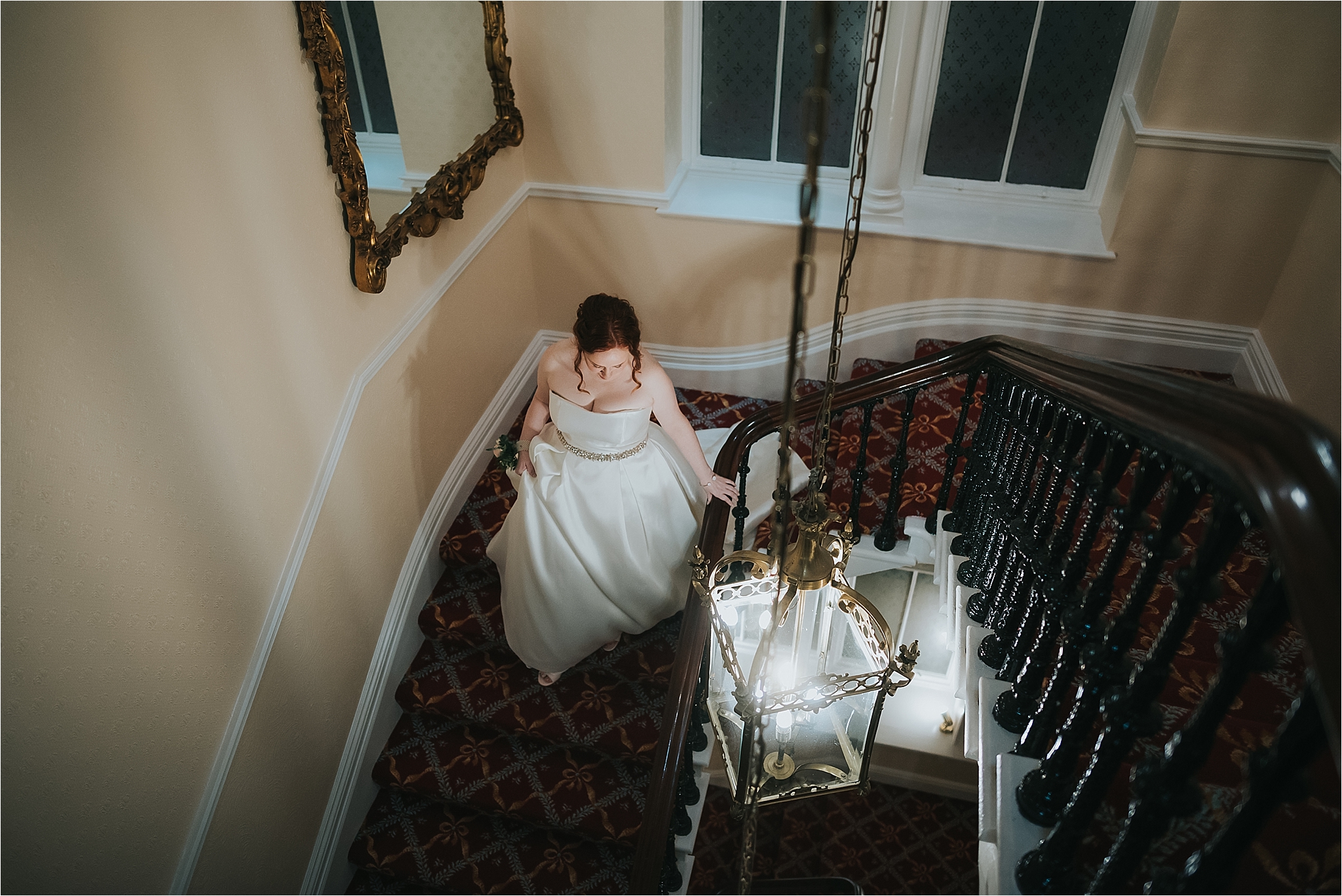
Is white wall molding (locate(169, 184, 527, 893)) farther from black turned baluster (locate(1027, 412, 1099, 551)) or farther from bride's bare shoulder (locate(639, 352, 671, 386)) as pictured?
black turned baluster (locate(1027, 412, 1099, 551))

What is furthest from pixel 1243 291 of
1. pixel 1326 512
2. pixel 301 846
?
pixel 301 846

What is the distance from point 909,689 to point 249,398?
11.4ft

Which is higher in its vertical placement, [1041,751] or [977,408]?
[1041,751]

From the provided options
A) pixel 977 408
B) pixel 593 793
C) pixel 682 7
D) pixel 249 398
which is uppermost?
pixel 682 7

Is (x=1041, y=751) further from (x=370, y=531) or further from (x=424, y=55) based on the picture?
(x=424, y=55)

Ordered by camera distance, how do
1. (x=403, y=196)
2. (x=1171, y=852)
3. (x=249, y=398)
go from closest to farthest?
(x=1171, y=852) < (x=249, y=398) < (x=403, y=196)

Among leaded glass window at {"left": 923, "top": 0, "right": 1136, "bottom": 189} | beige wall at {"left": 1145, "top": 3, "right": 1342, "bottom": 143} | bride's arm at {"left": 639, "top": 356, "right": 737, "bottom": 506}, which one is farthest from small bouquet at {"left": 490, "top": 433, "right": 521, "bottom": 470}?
beige wall at {"left": 1145, "top": 3, "right": 1342, "bottom": 143}

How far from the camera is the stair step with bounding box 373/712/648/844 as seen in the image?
10.6 feet

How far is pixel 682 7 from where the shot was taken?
3871 millimetres

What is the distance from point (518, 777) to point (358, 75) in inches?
112

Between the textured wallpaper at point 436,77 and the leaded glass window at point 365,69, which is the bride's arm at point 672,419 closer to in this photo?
the textured wallpaper at point 436,77

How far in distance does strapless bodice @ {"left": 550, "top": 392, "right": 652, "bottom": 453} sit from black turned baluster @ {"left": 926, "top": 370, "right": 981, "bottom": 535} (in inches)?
45.5

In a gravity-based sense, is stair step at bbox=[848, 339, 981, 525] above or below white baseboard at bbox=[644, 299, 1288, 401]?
below

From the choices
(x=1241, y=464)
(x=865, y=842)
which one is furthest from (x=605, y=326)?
(x=865, y=842)
